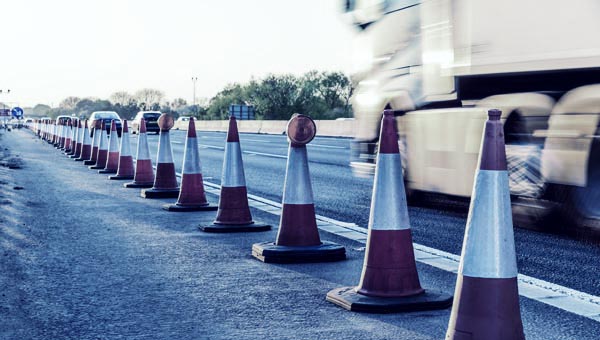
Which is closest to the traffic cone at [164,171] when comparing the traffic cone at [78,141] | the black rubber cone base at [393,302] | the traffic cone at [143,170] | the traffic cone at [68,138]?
the traffic cone at [143,170]

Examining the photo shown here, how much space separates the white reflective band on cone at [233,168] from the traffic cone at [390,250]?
319 centimetres

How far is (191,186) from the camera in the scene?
32.4ft

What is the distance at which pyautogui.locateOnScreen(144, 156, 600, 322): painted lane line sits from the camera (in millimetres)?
5043

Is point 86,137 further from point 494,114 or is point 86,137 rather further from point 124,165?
point 494,114

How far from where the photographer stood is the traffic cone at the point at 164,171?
11.0 metres

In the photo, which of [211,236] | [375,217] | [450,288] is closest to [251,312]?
[375,217]

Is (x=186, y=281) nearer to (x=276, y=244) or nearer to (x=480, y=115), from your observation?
(x=276, y=244)

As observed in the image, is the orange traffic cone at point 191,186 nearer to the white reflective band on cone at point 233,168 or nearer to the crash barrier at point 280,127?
the white reflective band on cone at point 233,168

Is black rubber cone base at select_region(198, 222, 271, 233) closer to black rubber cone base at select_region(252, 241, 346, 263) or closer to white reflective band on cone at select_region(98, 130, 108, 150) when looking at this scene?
black rubber cone base at select_region(252, 241, 346, 263)

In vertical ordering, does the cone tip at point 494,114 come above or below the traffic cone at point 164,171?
above

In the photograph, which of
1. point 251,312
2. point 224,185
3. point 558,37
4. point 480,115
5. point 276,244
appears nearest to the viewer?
point 251,312

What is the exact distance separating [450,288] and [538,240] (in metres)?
2.43

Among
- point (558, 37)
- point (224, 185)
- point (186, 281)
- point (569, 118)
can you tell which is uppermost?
point (558, 37)

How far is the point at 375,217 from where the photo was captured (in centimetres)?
502
